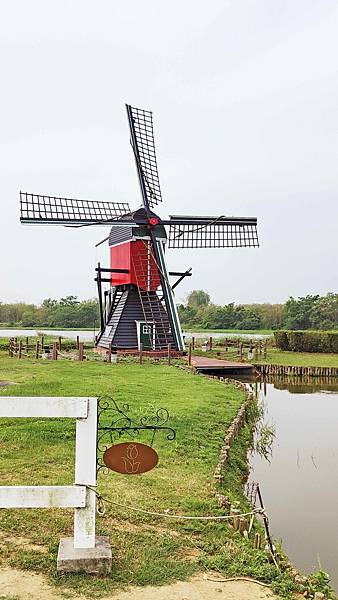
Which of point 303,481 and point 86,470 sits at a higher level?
point 86,470

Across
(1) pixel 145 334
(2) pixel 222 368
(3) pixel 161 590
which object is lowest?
(3) pixel 161 590

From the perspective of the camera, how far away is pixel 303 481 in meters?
7.98

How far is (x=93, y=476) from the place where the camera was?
400 centimetres

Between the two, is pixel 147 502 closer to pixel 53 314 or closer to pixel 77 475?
pixel 77 475

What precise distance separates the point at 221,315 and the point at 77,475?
52141 millimetres

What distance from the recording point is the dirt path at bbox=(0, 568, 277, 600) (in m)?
3.61

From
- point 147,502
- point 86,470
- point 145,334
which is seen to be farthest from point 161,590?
point 145,334

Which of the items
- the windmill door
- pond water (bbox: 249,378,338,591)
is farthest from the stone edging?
the windmill door

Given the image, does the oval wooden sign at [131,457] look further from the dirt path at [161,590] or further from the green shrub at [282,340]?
the green shrub at [282,340]

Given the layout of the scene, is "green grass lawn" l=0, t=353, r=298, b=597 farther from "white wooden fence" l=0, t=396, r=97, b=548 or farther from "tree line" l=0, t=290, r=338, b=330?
"tree line" l=0, t=290, r=338, b=330

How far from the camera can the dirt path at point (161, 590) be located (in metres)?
3.61

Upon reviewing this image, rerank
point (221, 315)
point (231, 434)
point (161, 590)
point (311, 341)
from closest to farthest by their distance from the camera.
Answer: point (161, 590), point (231, 434), point (311, 341), point (221, 315)

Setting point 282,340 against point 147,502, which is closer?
point 147,502

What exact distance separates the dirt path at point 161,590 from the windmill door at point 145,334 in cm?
1895
